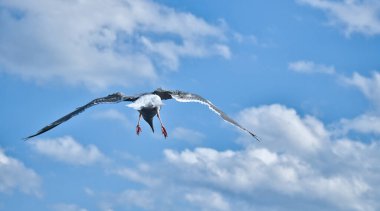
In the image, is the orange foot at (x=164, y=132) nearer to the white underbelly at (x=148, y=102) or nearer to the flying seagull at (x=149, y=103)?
the flying seagull at (x=149, y=103)

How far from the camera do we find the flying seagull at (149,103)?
149 ft

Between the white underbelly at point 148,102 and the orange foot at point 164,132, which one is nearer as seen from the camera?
the white underbelly at point 148,102

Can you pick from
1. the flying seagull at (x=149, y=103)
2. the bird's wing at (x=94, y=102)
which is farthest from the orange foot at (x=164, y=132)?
the bird's wing at (x=94, y=102)

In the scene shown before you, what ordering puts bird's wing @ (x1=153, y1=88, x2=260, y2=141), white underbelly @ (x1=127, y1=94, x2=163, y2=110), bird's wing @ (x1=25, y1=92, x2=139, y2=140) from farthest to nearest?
bird's wing @ (x1=153, y1=88, x2=260, y2=141) → bird's wing @ (x1=25, y1=92, x2=139, y2=140) → white underbelly @ (x1=127, y1=94, x2=163, y2=110)

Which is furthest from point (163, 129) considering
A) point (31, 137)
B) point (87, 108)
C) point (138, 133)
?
point (31, 137)

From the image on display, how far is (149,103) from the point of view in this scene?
45.2m

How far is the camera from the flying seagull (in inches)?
1784

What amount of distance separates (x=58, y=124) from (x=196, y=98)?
11133 mm

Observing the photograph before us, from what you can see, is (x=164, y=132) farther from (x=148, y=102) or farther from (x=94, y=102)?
(x=94, y=102)

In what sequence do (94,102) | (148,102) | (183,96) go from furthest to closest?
(183,96)
(94,102)
(148,102)

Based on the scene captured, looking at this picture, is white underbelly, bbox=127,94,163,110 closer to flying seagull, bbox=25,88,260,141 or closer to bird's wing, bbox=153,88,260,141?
flying seagull, bbox=25,88,260,141

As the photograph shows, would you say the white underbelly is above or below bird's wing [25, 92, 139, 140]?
below

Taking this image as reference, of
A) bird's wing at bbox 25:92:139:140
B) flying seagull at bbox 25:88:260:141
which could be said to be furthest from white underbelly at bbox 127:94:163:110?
bird's wing at bbox 25:92:139:140

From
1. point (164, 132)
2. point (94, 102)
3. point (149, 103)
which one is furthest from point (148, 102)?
point (94, 102)
